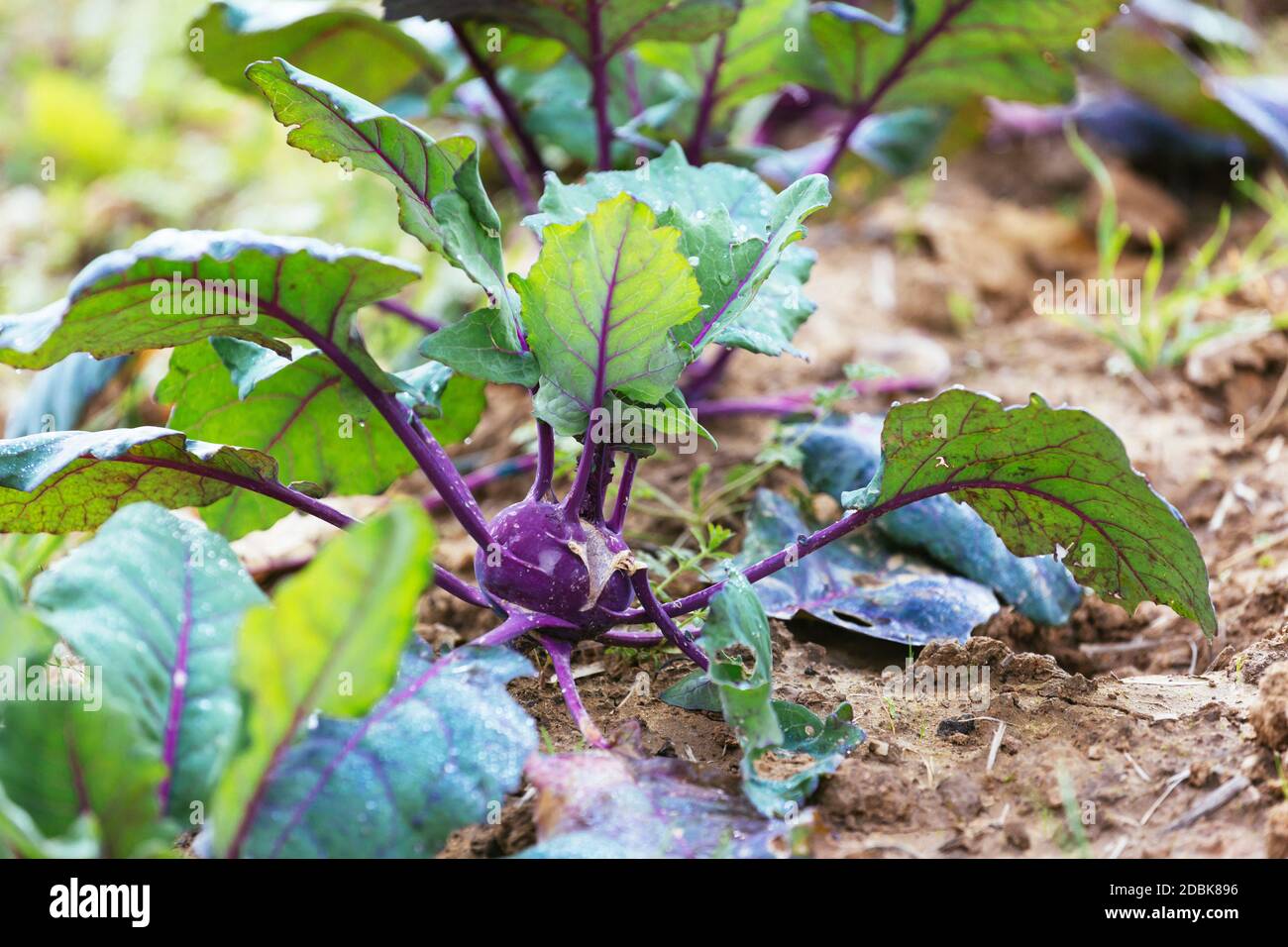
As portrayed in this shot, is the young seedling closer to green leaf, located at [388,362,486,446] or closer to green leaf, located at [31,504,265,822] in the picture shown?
green leaf, located at [388,362,486,446]

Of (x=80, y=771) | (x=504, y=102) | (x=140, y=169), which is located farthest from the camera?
(x=140, y=169)

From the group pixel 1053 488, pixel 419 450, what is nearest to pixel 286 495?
pixel 419 450

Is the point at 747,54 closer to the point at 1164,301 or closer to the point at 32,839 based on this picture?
the point at 1164,301

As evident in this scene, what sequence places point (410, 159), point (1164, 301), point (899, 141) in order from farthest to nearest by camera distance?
point (899, 141) < point (1164, 301) < point (410, 159)

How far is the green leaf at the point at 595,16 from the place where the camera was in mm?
1771

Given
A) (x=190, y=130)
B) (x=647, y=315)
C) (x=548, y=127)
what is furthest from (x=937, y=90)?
(x=190, y=130)

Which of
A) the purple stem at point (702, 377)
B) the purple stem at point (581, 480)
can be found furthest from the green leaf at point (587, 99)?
the purple stem at point (581, 480)

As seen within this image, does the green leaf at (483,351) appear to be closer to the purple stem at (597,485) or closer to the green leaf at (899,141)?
the purple stem at (597,485)

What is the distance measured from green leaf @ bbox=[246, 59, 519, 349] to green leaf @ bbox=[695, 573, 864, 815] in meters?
0.40

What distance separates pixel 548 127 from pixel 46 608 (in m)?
1.53

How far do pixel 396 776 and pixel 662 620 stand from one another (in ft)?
1.32

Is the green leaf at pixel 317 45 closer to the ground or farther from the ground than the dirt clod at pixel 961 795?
farther from the ground

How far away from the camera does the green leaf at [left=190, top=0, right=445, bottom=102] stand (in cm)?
206

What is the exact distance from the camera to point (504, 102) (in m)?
2.18
